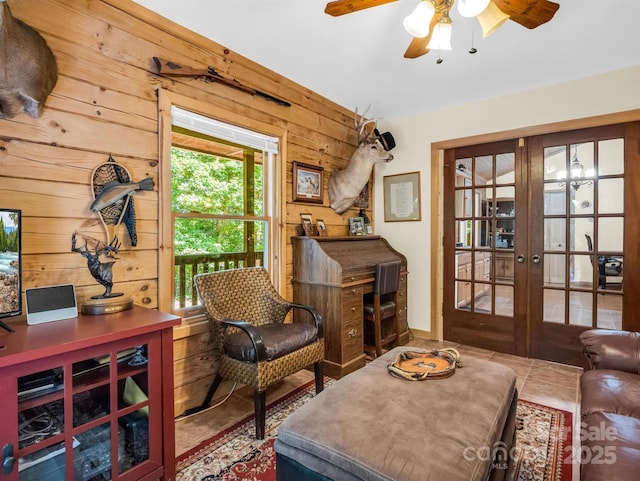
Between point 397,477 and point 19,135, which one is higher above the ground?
point 19,135

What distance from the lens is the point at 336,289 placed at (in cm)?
281

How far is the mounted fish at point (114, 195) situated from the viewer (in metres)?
1.87

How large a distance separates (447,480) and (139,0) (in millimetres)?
2782

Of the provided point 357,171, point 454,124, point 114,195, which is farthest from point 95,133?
point 454,124

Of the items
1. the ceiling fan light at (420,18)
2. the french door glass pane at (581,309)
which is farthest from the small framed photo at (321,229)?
the french door glass pane at (581,309)

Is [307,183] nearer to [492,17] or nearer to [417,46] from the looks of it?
[417,46]

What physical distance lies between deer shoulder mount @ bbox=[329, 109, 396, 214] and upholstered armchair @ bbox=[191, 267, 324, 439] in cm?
134

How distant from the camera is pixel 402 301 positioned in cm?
360

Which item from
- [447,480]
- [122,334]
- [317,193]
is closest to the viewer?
[447,480]

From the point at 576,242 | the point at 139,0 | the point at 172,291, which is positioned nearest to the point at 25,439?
the point at 172,291

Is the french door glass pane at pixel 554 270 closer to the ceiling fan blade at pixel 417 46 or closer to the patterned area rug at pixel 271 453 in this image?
Result: the patterned area rug at pixel 271 453

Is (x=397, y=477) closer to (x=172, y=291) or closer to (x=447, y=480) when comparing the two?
(x=447, y=480)

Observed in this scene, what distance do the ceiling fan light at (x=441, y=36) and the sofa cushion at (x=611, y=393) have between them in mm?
1906

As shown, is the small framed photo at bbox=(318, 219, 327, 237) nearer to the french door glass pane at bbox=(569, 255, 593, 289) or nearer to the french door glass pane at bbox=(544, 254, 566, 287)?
the french door glass pane at bbox=(544, 254, 566, 287)
